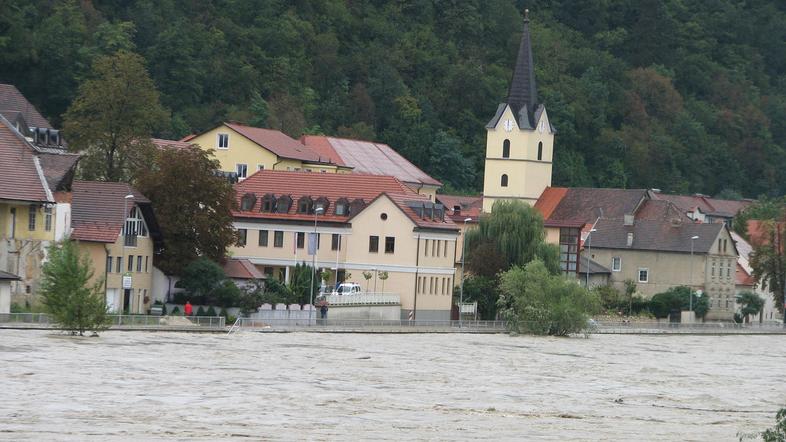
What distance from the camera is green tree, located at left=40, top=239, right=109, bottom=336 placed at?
7675cm

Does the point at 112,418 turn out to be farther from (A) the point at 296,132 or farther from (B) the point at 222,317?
(A) the point at 296,132

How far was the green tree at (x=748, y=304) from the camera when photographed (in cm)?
14538

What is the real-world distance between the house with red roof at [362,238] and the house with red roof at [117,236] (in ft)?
50.1

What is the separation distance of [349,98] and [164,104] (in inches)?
1133

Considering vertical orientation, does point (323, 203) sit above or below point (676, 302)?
above

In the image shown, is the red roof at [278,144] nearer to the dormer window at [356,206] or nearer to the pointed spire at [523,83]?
the pointed spire at [523,83]

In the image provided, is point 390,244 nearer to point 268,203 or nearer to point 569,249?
point 268,203

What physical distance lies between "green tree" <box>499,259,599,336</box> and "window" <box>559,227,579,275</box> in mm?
24170

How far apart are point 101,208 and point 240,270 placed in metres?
10.4

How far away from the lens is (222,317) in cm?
8956

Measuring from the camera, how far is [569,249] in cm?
13675

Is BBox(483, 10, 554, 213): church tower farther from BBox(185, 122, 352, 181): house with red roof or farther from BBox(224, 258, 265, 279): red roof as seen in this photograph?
BBox(224, 258, 265, 279): red roof

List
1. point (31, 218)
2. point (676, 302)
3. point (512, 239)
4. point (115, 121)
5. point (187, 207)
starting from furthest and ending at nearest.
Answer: point (676, 302) < point (512, 239) < point (115, 121) < point (187, 207) < point (31, 218)

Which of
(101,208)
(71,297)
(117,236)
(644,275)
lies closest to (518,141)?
(644,275)
